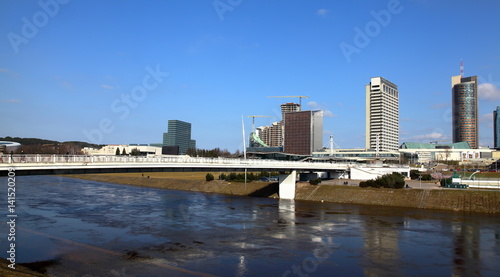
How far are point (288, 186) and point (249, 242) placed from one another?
46386 millimetres

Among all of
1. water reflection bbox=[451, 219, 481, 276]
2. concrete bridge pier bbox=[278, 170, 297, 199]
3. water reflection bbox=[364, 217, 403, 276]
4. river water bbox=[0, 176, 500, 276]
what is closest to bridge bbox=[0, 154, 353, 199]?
concrete bridge pier bbox=[278, 170, 297, 199]

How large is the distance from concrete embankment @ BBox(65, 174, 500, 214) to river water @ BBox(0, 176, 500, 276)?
5.28 metres

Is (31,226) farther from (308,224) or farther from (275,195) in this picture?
(275,195)

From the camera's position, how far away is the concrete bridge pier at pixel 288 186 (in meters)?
82.5

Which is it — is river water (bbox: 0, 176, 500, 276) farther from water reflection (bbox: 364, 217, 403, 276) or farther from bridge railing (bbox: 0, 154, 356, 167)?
bridge railing (bbox: 0, 154, 356, 167)

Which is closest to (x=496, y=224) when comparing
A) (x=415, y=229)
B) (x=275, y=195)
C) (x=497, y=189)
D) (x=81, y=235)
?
(x=415, y=229)

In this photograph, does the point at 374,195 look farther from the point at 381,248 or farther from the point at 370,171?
the point at 381,248

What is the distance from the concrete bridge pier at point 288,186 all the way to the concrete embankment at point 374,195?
2092mm

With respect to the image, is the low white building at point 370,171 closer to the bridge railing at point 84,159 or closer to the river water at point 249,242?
the river water at point 249,242

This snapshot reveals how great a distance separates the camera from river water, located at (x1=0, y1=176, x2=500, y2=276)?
28.4 metres

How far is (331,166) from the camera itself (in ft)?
307

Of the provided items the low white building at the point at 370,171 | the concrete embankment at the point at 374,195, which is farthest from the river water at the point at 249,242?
the low white building at the point at 370,171

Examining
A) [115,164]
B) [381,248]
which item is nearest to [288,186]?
[115,164]

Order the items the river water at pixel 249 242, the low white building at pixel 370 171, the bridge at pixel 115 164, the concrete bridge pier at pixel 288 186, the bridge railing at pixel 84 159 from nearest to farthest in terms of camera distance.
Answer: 1. the river water at pixel 249 242
2. the bridge railing at pixel 84 159
3. the bridge at pixel 115 164
4. the concrete bridge pier at pixel 288 186
5. the low white building at pixel 370 171
